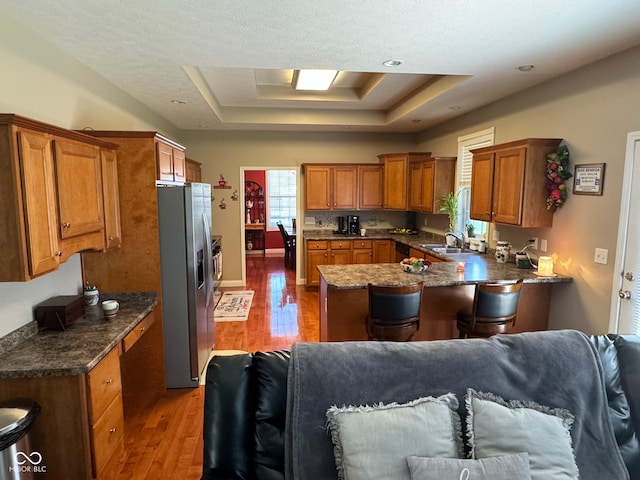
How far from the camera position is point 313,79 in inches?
179

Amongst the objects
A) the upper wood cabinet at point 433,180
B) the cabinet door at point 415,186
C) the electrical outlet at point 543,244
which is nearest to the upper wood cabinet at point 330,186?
the cabinet door at point 415,186

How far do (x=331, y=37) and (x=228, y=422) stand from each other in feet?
8.04

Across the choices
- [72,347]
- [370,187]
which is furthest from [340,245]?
[72,347]

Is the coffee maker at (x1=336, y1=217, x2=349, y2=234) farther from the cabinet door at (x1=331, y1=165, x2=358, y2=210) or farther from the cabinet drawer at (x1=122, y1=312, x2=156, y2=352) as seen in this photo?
the cabinet drawer at (x1=122, y1=312, x2=156, y2=352)

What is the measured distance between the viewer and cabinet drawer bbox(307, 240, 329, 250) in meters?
6.34

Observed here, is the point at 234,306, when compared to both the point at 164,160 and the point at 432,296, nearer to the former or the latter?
the point at 164,160

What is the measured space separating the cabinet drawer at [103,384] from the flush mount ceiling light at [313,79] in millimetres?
3391

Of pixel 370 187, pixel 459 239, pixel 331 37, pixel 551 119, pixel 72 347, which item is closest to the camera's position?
pixel 72 347

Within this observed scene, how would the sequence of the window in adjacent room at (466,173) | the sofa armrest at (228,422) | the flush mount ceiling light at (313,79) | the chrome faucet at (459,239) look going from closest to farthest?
the sofa armrest at (228,422), the flush mount ceiling light at (313,79), the window in adjacent room at (466,173), the chrome faucet at (459,239)

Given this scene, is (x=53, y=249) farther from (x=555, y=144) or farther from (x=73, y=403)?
(x=555, y=144)

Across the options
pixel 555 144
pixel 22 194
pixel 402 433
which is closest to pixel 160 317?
pixel 22 194

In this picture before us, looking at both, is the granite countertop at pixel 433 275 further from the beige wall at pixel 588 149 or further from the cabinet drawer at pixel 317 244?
the cabinet drawer at pixel 317 244

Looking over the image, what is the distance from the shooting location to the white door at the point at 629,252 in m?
2.75

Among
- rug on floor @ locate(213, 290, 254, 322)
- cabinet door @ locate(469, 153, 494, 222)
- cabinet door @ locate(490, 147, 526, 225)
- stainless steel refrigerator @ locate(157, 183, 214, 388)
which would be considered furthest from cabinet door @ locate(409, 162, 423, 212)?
stainless steel refrigerator @ locate(157, 183, 214, 388)
